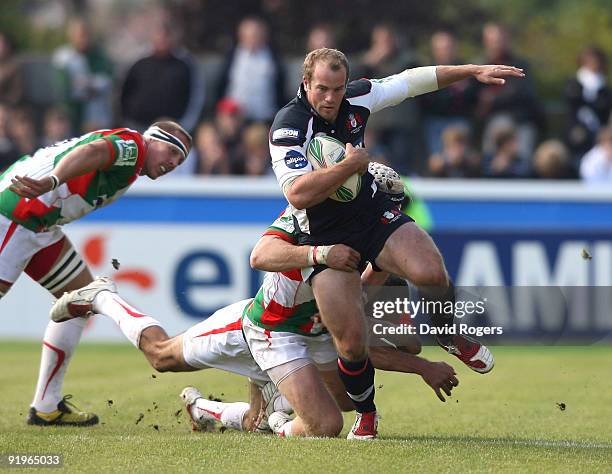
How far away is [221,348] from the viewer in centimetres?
938

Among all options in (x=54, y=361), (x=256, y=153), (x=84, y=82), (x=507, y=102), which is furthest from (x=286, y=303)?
(x=84, y=82)

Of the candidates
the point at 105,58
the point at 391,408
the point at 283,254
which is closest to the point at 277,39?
the point at 105,58

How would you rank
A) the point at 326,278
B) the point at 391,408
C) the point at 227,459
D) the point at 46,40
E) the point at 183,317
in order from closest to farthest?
1. the point at 227,459
2. the point at 326,278
3. the point at 391,408
4. the point at 183,317
5. the point at 46,40

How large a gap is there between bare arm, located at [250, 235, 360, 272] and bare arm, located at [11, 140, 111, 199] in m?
1.32

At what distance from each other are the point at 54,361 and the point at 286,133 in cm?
279

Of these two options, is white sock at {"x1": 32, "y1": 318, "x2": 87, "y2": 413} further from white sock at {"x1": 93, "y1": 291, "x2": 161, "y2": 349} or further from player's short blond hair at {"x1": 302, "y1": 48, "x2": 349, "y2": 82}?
player's short blond hair at {"x1": 302, "y1": 48, "x2": 349, "y2": 82}

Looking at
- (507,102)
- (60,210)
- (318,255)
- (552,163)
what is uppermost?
(60,210)

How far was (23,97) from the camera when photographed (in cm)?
1892

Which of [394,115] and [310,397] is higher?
[310,397]

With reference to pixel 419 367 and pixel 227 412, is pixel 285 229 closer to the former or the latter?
pixel 419 367

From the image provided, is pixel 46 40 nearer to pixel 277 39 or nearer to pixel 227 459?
pixel 277 39

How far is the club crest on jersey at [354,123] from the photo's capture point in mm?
8922

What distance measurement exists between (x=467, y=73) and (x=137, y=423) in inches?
137

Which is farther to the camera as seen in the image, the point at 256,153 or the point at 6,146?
the point at 6,146
